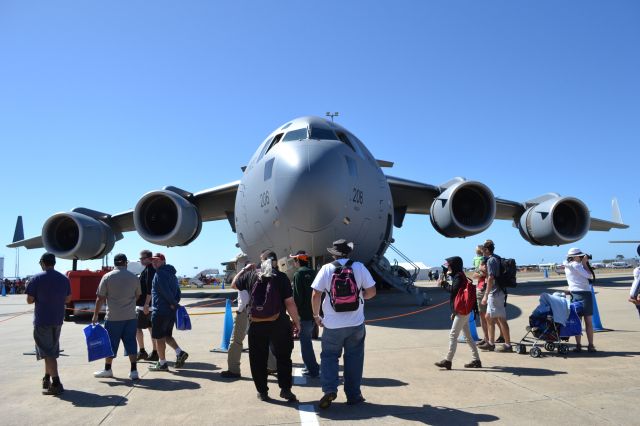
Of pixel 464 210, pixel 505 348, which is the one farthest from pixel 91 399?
pixel 464 210

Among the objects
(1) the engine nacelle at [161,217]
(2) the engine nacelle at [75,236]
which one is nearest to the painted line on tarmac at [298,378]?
(1) the engine nacelle at [161,217]

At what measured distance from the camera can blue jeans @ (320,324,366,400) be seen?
4.34m

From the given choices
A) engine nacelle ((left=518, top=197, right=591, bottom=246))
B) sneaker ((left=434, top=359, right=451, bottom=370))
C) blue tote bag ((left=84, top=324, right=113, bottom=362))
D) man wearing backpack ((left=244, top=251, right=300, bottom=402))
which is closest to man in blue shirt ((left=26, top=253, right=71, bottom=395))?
blue tote bag ((left=84, top=324, right=113, bottom=362))

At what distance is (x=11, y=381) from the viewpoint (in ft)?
18.2

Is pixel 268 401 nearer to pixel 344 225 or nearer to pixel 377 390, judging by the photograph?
pixel 377 390

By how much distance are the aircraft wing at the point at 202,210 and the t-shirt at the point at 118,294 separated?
31.5ft

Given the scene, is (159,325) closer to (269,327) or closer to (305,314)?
(305,314)

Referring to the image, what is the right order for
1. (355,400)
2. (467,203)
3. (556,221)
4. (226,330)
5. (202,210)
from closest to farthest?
1. (355,400)
2. (226,330)
3. (467,203)
4. (556,221)
5. (202,210)

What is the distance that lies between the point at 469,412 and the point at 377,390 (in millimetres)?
1048

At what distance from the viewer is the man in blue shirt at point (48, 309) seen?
5.10 metres

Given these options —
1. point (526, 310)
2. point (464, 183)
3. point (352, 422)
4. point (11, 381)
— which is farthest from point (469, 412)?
Answer: point (464, 183)

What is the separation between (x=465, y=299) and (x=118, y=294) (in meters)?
4.35

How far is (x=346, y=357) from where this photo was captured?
444 cm

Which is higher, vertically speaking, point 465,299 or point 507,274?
point 507,274
